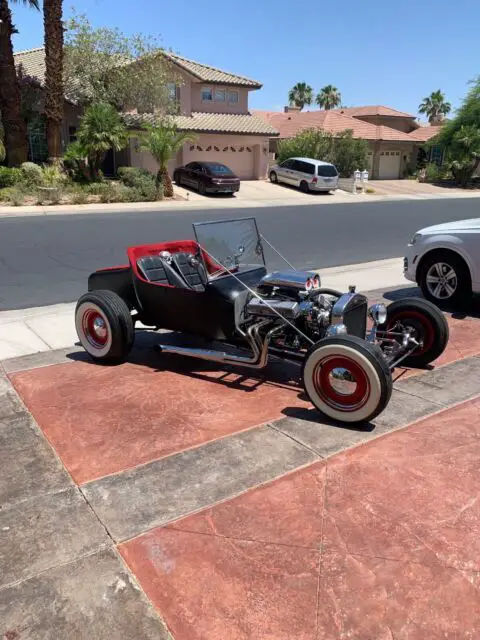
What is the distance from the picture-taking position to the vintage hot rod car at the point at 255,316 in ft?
13.4

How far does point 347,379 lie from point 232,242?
1989mm

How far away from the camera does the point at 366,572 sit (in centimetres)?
266

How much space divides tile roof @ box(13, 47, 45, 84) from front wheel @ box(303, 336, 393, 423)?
28097 mm

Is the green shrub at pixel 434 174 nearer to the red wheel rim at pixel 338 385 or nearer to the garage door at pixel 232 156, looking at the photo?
the garage door at pixel 232 156

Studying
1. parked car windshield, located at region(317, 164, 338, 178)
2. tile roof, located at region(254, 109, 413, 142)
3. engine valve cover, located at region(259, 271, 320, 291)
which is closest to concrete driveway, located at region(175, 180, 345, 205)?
parked car windshield, located at region(317, 164, 338, 178)

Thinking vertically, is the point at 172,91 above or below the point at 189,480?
above

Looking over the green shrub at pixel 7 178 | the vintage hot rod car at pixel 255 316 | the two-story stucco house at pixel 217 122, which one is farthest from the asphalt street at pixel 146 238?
the two-story stucco house at pixel 217 122

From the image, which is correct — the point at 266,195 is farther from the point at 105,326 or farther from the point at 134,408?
the point at 134,408

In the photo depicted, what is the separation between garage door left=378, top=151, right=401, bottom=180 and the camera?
4231cm

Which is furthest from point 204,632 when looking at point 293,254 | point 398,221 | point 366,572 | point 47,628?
point 398,221

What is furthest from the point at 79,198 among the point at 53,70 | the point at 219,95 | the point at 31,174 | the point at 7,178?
the point at 219,95

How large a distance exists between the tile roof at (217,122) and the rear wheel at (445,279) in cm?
2395

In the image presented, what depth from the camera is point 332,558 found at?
276 cm

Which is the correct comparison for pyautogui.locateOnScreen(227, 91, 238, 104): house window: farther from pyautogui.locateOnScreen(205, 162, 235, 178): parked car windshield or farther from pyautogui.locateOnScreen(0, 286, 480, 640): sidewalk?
pyautogui.locateOnScreen(0, 286, 480, 640): sidewalk
